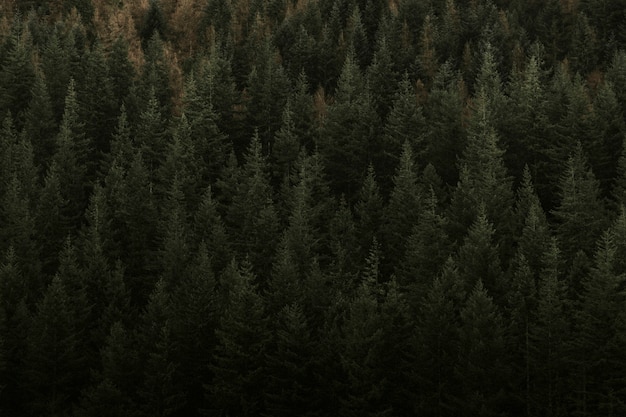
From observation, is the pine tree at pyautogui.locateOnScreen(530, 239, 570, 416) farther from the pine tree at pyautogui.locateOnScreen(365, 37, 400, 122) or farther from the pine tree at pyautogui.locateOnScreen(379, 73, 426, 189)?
the pine tree at pyautogui.locateOnScreen(365, 37, 400, 122)

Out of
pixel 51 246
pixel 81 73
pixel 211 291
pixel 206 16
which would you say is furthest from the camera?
pixel 206 16

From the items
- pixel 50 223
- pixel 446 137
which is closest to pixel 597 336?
pixel 446 137

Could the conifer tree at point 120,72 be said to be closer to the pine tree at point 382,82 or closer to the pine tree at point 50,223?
the pine tree at point 50,223

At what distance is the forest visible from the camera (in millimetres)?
39875

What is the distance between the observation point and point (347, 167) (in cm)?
6531

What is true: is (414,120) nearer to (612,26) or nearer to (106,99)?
(106,99)

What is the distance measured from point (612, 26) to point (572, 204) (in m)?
61.0

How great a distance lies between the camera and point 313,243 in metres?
Result: 51.2

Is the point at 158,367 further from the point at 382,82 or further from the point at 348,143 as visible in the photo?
the point at 382,82

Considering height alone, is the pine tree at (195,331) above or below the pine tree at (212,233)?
below

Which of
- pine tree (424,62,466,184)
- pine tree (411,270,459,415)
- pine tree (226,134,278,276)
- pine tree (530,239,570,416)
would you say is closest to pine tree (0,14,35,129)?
pine tree (226,134,278,276)

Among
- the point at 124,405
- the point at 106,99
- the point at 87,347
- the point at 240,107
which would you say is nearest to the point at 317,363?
the point at 124,405

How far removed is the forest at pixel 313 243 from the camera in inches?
1570

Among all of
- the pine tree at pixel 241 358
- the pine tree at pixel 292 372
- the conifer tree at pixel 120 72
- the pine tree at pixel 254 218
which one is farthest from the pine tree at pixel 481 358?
the conifer tree at pixel 120 72
